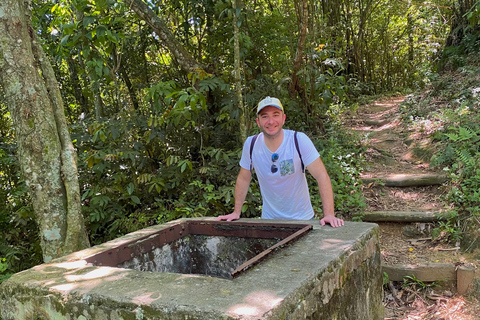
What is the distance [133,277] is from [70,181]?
1.66 metres

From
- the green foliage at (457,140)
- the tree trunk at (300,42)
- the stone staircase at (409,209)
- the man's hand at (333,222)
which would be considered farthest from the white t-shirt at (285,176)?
the tree trunk at (300,42)

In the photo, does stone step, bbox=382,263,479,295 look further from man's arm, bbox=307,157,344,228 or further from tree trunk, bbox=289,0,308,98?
tree trunk, bbox=289,0,308,98

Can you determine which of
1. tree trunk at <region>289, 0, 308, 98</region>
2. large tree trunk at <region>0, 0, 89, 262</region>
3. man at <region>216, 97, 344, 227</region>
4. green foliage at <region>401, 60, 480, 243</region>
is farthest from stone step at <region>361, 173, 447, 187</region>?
large tree trunk at <region>0, 0, 89, 262</region>

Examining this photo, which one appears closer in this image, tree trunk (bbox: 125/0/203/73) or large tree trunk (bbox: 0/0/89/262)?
large tree trunk (bbox: 0/0/89/262)

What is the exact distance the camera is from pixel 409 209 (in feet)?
16.6

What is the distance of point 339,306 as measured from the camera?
2000mm

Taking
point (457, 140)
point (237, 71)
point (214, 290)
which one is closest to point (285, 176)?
point (214, 290)

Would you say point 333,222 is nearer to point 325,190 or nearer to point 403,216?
point 325,190

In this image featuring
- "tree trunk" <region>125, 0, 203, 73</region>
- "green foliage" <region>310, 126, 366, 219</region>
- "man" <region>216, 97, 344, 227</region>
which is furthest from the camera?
"tree trunk" <region>125, 0, 203, 73</region>

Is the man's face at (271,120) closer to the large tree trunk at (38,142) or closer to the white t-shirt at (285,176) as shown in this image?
the white t-shirt at (285,176)

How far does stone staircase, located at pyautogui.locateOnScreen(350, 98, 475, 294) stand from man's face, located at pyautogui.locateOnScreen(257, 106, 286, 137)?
88.0 inches

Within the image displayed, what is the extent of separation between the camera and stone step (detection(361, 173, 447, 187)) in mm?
5367

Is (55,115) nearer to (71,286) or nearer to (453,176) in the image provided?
(71,286)

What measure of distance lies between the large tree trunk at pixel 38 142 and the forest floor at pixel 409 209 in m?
3.17
